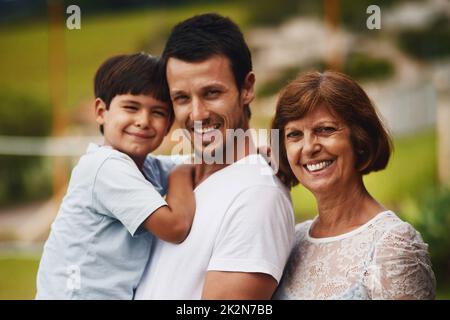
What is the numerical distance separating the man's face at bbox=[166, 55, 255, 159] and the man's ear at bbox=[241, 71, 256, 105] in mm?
19

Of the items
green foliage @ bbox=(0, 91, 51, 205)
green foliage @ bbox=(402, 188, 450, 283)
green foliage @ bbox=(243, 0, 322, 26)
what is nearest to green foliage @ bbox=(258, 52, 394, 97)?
green foliage @ bbox=(243, 0, 322, 26)

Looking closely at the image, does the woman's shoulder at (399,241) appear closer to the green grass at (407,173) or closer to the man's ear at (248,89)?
the man's ear at (248,89)

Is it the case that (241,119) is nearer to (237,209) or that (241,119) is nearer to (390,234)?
(237,209)

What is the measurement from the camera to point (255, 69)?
4910 mm

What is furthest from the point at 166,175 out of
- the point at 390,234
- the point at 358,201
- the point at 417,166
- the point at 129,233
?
the point at 417,166

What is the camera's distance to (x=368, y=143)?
1351 millimetres

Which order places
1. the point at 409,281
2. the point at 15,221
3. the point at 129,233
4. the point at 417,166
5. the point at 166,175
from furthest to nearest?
the point at 15,221 < the point at 417,166 < the point at 166,175 < the point at 129,233 < the point at 409,281

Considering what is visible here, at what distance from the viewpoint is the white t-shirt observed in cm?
133

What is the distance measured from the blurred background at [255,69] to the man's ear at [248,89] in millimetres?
2409

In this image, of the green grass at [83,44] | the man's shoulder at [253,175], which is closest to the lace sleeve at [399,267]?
the man's shoulder at [253,175]

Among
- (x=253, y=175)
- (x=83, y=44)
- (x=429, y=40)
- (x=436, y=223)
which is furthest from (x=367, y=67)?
(x=253, y=175)

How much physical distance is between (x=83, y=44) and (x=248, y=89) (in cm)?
415
